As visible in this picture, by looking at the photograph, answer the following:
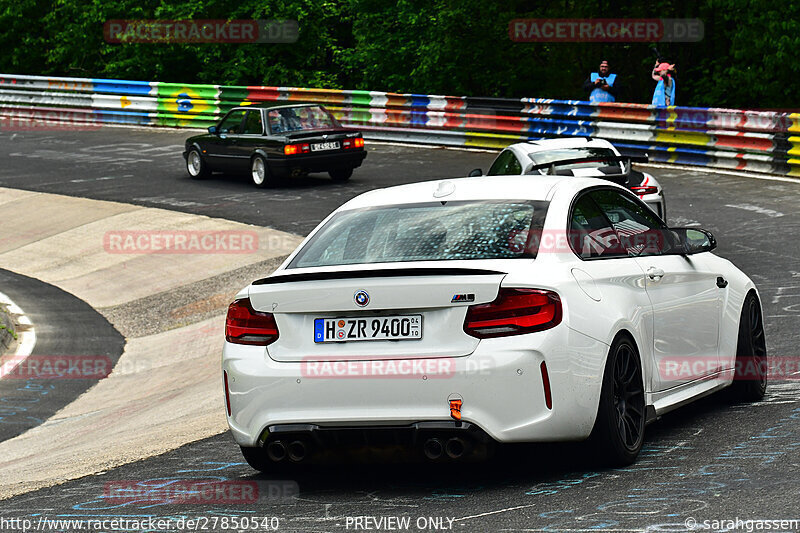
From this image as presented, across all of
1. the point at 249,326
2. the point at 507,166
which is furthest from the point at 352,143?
the point at 249,326

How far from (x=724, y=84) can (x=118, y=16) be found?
2121cm

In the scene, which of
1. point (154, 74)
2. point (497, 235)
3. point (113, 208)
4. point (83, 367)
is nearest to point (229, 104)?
point (154, 74)

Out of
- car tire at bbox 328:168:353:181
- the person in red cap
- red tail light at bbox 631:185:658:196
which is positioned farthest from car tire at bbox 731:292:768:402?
the person in red cap

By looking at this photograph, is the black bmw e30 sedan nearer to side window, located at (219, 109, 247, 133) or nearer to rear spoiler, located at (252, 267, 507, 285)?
side window, located at (219, 109, 247, 133)

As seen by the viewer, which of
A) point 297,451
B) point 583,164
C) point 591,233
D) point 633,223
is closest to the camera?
point 297,451

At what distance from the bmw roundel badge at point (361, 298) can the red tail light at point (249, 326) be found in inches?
18.6

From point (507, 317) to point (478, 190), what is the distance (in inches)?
51.3

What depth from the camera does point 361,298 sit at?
6086 millimetres

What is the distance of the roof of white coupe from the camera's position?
695 centimetres

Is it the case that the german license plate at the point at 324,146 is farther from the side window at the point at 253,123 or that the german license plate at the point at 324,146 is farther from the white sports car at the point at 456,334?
the white sports car at the point at 456,334

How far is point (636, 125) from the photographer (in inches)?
986

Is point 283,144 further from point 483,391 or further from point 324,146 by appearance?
point 483,391

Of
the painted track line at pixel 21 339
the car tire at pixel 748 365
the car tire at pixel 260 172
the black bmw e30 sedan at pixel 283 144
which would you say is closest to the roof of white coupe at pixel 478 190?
the car tire at pixel 748 365

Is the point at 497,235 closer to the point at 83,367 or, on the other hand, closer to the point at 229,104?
the point at 83,367
